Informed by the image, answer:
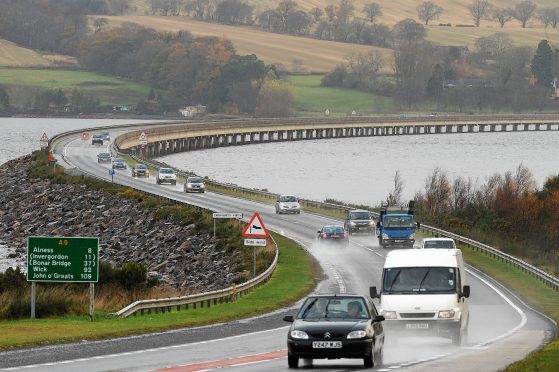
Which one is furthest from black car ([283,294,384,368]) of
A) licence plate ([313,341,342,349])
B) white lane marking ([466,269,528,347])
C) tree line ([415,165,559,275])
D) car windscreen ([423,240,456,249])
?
tree line ([415,165,559,275])

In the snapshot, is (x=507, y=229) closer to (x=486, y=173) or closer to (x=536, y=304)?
(x=536, y=304)

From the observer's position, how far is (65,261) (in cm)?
3725

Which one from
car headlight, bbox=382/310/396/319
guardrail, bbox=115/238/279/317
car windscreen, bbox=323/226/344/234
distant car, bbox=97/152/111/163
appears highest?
car headlight, bbox=382/310/396/319

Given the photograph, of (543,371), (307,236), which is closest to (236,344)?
(543,371)

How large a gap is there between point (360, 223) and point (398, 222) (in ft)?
35.8

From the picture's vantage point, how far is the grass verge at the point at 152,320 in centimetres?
3366

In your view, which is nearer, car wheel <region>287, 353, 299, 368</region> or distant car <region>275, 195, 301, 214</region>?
car wheel <region>287, 353, 299, 368</region>

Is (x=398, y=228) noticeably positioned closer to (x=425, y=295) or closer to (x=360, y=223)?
(x=360, y=223)

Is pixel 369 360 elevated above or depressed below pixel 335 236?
above

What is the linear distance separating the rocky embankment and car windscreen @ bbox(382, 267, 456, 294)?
28.1m

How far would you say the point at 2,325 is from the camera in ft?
121

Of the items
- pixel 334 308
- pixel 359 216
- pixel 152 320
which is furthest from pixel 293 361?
pixel 359 216

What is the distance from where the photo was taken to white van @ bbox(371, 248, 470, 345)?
32.6 meters

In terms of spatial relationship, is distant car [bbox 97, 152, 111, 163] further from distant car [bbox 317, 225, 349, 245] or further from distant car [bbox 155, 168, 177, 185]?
distant car [bbox 317, 225, 349, 245]
